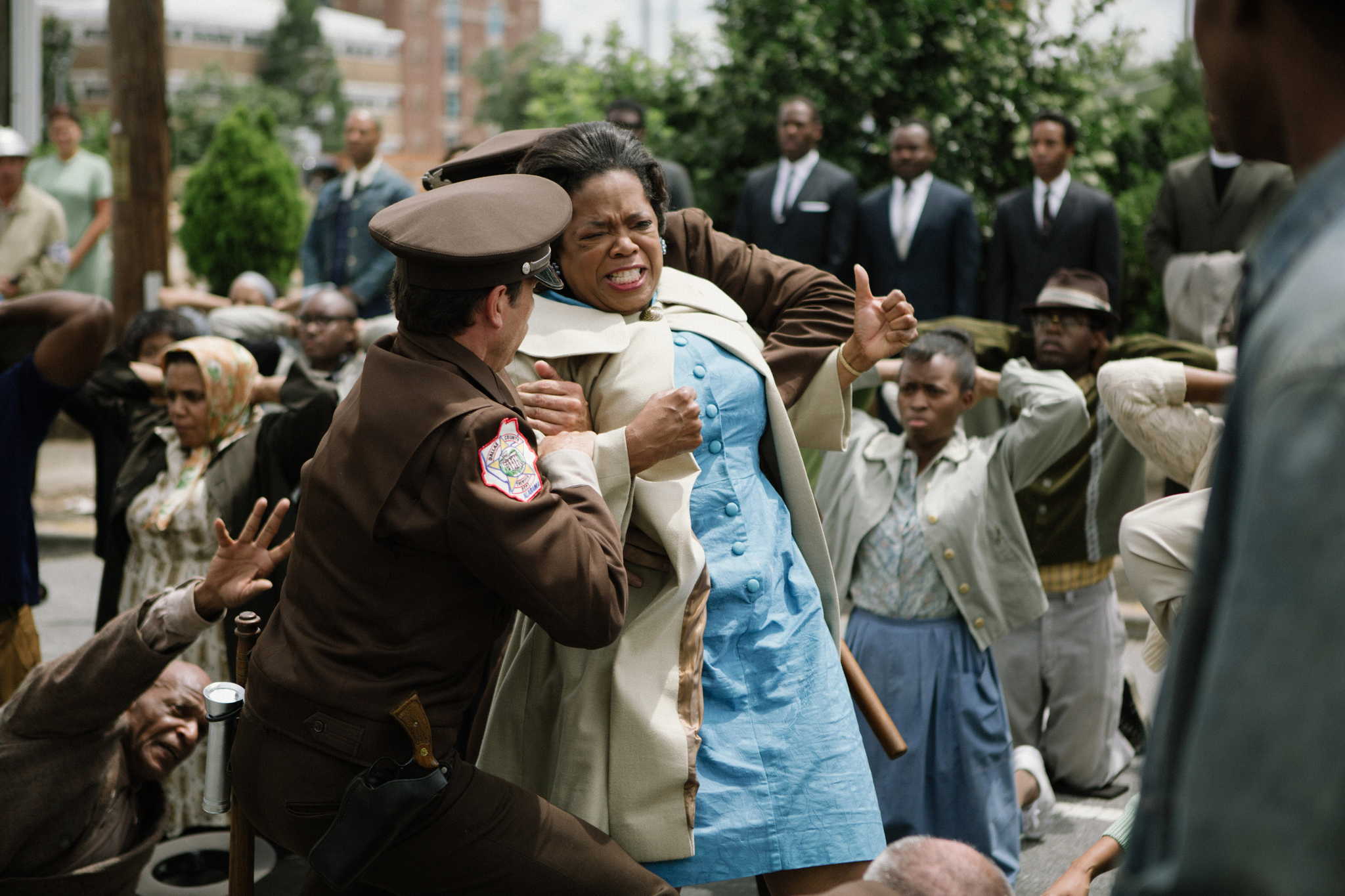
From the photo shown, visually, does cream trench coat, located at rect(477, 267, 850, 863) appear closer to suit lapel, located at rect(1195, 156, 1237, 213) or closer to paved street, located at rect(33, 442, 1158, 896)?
paved street, located at rect(33, 442, 1158, 896)

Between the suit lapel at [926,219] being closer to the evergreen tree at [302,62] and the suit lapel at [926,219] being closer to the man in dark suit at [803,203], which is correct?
the man in dark suit at [803,203]

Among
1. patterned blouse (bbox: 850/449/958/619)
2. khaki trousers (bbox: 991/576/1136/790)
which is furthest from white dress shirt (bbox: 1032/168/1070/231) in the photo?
patterned blouse (bbox: 850/449/958/619)

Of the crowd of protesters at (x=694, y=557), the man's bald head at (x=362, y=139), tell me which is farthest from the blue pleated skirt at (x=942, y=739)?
the man's bald head at (x=362, y=139)

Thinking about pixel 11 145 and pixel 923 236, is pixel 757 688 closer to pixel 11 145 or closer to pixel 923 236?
pixel 923 236

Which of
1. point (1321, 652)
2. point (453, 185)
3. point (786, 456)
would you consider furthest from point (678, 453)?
point (1321, 652)

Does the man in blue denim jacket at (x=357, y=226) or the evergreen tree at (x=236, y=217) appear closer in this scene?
the man in blue denim jacket at (x=357, y=226)

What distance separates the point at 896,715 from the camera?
439cm

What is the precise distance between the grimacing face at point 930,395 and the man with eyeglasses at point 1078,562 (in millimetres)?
668

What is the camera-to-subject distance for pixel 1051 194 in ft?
24.0

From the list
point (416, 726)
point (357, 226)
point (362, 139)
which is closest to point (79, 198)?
point (362, 139)

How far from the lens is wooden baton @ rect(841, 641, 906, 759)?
9.98 ft

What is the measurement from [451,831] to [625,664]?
52cm

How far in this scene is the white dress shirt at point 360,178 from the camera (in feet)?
27.3

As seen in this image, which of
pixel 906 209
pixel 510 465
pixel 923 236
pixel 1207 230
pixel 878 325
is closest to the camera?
pixel 510 465
